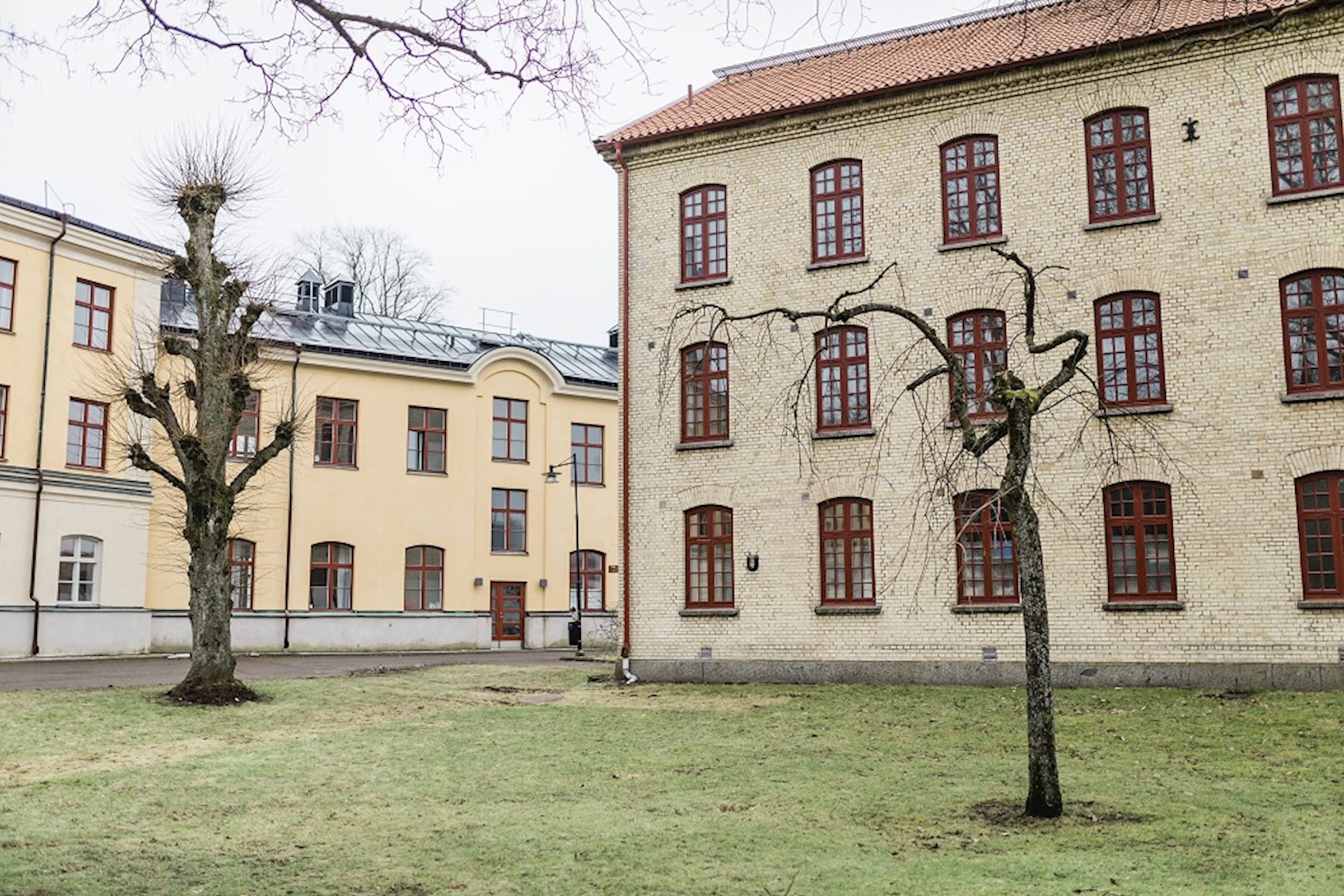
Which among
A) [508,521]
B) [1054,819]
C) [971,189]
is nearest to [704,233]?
[971,189]

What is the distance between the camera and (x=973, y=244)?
20.3 meters

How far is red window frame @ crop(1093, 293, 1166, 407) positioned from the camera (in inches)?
746

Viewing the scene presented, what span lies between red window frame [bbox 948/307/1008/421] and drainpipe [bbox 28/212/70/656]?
2095 cm

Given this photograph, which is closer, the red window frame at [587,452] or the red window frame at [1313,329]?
the red window frame at [1313,329]

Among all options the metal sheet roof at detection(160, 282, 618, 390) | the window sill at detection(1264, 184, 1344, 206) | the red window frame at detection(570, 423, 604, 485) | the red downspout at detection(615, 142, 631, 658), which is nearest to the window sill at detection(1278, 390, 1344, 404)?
the window sill at detection(1264, 184, 1344, 206)

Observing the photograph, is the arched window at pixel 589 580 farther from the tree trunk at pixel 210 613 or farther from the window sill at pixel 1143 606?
the window sill at pixel 1143 606

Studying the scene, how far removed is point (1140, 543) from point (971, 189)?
6561 mm

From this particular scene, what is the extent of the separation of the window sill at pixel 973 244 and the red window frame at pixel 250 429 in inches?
811

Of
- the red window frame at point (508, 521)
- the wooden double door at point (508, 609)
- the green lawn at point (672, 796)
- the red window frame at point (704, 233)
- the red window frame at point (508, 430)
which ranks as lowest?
the green lawn at point (672, 796)

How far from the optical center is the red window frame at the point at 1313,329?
17844 mm

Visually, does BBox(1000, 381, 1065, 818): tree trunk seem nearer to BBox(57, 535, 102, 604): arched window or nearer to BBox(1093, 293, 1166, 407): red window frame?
BBox(1093, 293, 1166, 407): red window frame

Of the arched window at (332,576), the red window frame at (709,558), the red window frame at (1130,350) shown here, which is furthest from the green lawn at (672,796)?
the arched window at (332,576)

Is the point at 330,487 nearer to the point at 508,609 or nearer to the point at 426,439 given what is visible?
the point at 426,439

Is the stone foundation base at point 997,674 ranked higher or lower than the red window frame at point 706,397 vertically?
lower
